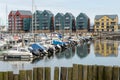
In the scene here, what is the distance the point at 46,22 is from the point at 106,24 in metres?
35.7

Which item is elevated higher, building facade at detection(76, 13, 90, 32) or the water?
building facade at detection(76, 13, 90, 32)

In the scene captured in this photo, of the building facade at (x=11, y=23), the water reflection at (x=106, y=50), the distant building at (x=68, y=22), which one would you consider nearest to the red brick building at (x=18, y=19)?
the building facade at (x=11, y=23)

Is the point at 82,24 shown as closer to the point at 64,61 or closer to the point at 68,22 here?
the point at 68,22

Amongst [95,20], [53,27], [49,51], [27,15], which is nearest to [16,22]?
[27,15]

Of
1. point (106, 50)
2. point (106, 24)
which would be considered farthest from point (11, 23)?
point (106, 50)

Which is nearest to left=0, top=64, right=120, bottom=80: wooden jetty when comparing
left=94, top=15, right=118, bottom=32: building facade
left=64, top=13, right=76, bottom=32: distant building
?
left=64, top=13, right=76, bottom=32: distant building

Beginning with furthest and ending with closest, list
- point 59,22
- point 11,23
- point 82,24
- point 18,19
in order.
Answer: point 82,24, point 59,22, point 18,19, point 11,23

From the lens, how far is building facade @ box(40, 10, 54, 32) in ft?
580

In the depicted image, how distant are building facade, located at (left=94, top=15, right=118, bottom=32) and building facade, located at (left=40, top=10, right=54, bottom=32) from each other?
26.5 metres

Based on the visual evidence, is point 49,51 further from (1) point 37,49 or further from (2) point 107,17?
(2) point 107,17

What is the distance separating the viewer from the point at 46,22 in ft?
584

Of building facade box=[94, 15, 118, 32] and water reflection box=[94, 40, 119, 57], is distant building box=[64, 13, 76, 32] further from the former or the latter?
water reflection box=[94, 40, 119, 57]

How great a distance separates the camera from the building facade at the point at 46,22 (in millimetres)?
176750

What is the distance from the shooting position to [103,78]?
10906 mm
